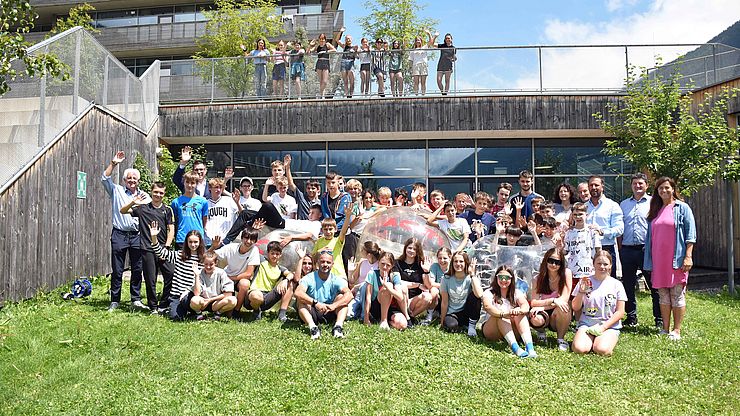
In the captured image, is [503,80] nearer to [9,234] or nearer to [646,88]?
[646,88]

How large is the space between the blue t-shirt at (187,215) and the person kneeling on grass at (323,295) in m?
1.91

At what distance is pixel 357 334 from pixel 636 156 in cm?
742

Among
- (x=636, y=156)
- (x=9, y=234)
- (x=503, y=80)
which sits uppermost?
(x=503, y=80)

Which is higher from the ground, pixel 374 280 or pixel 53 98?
pixel 53 98

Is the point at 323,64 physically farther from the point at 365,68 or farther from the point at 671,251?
the point at 671,251

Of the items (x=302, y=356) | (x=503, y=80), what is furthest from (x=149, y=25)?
(x=302, y=356)

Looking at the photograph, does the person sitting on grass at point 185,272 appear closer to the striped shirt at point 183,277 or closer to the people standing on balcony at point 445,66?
the striped shirt at point 183,277

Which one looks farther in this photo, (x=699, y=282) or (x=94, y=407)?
(x=699, y=282)

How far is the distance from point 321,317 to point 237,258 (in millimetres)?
1526

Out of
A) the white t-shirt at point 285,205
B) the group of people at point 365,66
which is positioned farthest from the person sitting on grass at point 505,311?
the group of people at point 365,66

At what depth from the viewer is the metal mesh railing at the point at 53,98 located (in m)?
8.55

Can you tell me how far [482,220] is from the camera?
850 cm

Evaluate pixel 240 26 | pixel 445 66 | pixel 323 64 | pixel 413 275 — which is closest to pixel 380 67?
pixel 323 64

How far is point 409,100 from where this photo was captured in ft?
47.9
